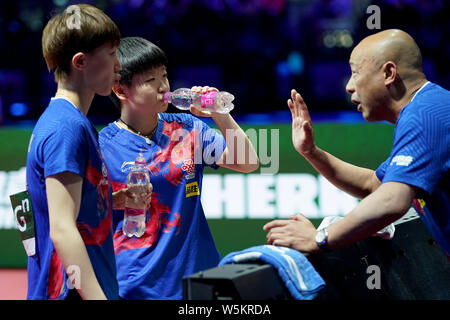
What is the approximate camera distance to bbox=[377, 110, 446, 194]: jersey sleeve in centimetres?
205

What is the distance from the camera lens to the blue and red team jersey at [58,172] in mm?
→ 1911

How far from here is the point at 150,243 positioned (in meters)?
2.74

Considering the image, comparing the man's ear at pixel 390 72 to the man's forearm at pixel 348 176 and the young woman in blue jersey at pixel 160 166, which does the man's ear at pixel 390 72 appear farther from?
the young woman in blue jersey at pixel 160 166

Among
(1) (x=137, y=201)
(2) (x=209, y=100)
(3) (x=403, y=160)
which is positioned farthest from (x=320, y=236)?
(2) (x=209, y=100)

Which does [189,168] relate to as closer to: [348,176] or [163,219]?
[163,219]

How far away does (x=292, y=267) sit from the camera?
189cm

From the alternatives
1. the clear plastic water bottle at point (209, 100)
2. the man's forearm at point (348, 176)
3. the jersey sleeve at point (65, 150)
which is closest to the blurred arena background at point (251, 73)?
the clear plastic water bottle at point (209, 100)

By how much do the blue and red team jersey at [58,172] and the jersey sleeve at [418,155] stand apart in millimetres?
981

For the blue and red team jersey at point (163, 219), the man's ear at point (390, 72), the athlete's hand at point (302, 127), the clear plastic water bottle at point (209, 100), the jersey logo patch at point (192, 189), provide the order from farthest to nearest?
the clear plastic water bottle at point (209, 100) < the jersey logo patch at point (192, 189) < the blue and red team jersey at point (163, 219) < the athlete's hand at point (302, 127) < the man's ear at point (390, 72)

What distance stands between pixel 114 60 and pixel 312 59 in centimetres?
628

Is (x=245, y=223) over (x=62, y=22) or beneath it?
beneath
